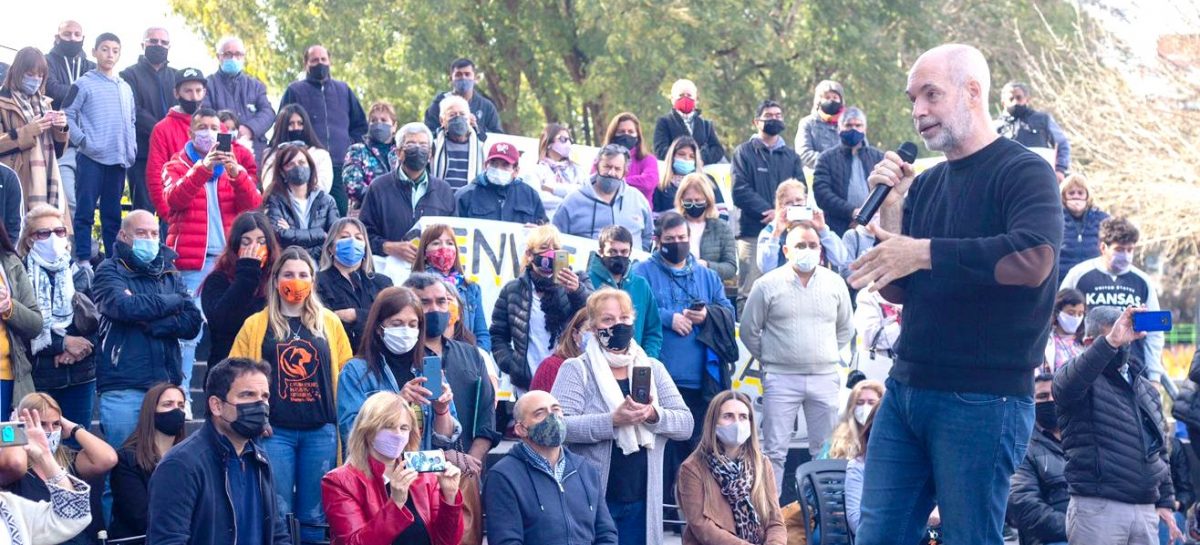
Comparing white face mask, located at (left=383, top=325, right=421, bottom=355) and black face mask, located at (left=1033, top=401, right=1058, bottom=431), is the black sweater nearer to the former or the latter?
white face mask, located at (left=383, top=325, right=421, bottom=355)

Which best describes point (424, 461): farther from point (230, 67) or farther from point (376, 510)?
point (230, 67)

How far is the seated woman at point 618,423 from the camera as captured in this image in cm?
984

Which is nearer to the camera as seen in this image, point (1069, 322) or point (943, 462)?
point (943, 462)

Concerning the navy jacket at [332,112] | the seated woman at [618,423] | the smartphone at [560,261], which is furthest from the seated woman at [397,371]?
the navy jacket at [332,112]

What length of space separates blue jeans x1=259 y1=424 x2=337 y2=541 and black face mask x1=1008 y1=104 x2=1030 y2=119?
908 centimetres

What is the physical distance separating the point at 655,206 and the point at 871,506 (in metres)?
9.45

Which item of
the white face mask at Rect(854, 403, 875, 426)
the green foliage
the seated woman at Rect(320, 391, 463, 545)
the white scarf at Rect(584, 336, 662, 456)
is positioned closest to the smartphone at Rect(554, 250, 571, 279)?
the white scarf at Rect(584, 336, 662, 456)

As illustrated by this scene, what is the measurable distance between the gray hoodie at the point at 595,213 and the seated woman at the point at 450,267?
2.17 metres

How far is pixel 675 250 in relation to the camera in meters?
11.8

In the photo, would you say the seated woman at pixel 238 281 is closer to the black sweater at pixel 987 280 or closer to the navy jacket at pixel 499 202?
the navy jacket at pixel 499 202

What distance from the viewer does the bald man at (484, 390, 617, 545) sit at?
8945 millimetres

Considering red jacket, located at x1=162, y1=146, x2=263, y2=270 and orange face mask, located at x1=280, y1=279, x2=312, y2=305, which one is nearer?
orange face mask, located at x1=280, y1=279, x2=312, y2=305

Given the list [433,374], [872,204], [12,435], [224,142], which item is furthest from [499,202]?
[872,204]

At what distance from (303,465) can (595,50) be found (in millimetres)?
13312
